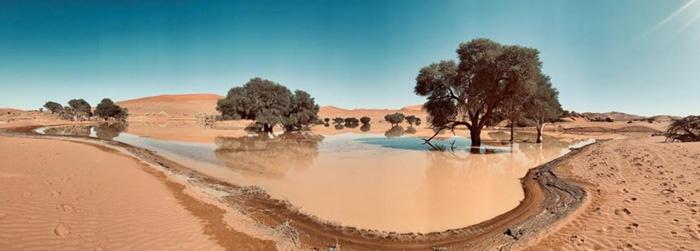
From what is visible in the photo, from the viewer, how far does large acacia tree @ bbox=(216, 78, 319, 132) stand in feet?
143

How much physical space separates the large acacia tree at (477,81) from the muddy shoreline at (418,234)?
12294 millimetres

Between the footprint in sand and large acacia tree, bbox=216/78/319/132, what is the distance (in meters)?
36.2

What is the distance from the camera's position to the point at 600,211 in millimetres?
7547

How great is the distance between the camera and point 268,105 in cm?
4475

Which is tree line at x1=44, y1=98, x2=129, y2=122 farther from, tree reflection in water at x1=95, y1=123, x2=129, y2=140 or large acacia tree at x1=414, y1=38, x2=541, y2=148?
large acacia tree at x1=414, y1=38, x2=541, y2=148

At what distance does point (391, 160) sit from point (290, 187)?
8.01 meters

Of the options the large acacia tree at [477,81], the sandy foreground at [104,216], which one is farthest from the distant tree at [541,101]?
the sandy foreground at [104,216]

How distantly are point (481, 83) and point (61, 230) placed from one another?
21739mm

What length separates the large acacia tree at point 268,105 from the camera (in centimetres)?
4366

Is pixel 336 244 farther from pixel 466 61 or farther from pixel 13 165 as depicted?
pixel 466 61

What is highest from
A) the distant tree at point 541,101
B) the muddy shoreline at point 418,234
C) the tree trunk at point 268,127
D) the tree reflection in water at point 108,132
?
the distant tree at point 541,101

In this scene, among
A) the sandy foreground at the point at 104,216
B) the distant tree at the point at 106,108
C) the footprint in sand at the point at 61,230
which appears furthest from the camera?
the distant tree at the point at 106,108

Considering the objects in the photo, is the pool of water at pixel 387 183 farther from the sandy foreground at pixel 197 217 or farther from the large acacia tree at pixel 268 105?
the large acacia tree at pixel 268 105

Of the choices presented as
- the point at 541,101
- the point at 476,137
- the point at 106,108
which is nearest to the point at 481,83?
the point at 476,137
